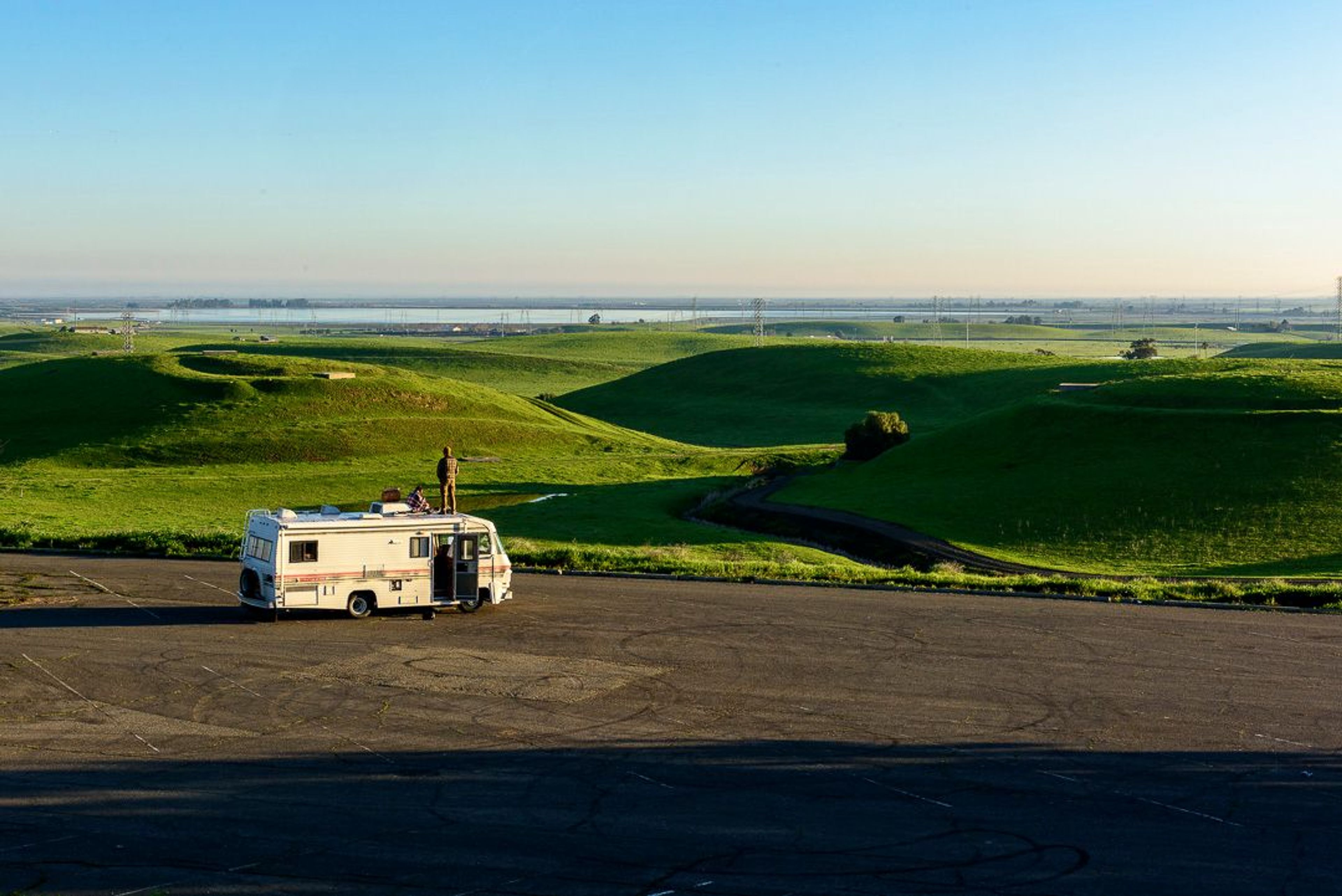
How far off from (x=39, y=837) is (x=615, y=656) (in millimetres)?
15198

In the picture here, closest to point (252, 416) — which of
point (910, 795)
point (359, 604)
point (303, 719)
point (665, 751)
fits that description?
point (359, 604)

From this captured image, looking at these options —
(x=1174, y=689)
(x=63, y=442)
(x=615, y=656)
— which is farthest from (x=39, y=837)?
(x=63, y=442)

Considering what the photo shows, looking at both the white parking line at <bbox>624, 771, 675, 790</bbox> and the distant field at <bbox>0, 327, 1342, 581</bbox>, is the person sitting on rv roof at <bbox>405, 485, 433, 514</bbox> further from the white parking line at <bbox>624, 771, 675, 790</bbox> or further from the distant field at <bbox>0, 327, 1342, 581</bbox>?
the white parking line at <bbox>624, 771, 675, 790</bbox>

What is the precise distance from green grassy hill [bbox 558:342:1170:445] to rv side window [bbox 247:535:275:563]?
9711 cm

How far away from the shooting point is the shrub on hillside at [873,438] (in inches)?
3706

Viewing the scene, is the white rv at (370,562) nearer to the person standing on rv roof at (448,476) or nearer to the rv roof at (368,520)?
the rv roof at (368,520)

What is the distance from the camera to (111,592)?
40906mm

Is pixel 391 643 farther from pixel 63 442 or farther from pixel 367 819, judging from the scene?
pixel 63 442

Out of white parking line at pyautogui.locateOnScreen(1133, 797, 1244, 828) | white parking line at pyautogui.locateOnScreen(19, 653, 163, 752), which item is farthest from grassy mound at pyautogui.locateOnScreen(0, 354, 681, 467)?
white parking line at pyautogui.locateOnScreen(1133, 797, 1244, 828)

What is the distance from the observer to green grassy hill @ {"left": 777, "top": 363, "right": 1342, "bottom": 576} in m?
59.8

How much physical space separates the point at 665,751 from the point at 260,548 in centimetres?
1606

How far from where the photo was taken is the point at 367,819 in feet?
71.5

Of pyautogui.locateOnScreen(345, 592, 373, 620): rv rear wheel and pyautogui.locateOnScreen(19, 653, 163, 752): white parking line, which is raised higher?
pyautogui.locateOnScreen(345, 592, 373, 620): rv rear wheel

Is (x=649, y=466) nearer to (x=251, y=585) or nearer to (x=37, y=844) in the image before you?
(x=251, y=585)
